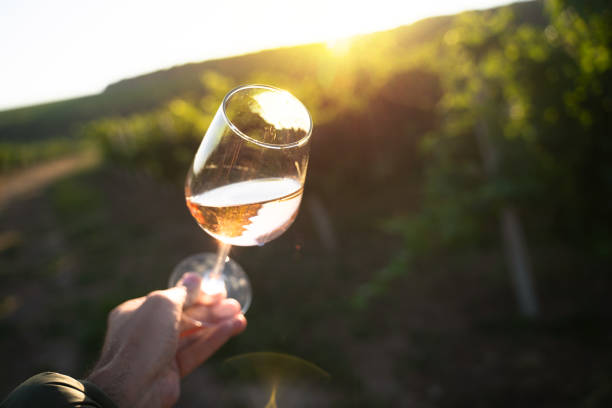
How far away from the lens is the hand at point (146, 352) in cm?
115

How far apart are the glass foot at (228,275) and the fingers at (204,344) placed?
0.32 meters

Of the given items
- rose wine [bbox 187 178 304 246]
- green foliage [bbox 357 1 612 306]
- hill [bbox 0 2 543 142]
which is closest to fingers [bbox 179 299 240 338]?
rose wine [bbox 187 178 304 246]

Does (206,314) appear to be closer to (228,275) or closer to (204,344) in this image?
(204,344)

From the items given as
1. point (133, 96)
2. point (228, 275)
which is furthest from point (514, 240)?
point (133, 96)

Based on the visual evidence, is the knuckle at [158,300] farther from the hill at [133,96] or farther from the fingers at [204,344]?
the hill at [133,96]

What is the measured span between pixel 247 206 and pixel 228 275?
82cm

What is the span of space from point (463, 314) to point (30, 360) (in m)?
5.83

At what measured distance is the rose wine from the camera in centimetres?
133

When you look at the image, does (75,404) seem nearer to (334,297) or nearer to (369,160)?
(334,297)

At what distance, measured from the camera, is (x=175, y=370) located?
4.79 ft

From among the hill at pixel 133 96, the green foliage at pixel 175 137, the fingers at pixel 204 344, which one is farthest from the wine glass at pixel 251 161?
the hill at pixel 133 96

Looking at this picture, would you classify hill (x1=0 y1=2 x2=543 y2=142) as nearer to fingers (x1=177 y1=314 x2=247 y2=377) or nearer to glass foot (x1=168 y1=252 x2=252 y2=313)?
glass foot (x1=168 y1=252 x2=252 y2=313)

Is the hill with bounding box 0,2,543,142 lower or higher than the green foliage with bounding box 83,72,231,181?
higher

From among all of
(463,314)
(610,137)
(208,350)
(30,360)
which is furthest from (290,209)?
(30,360)
